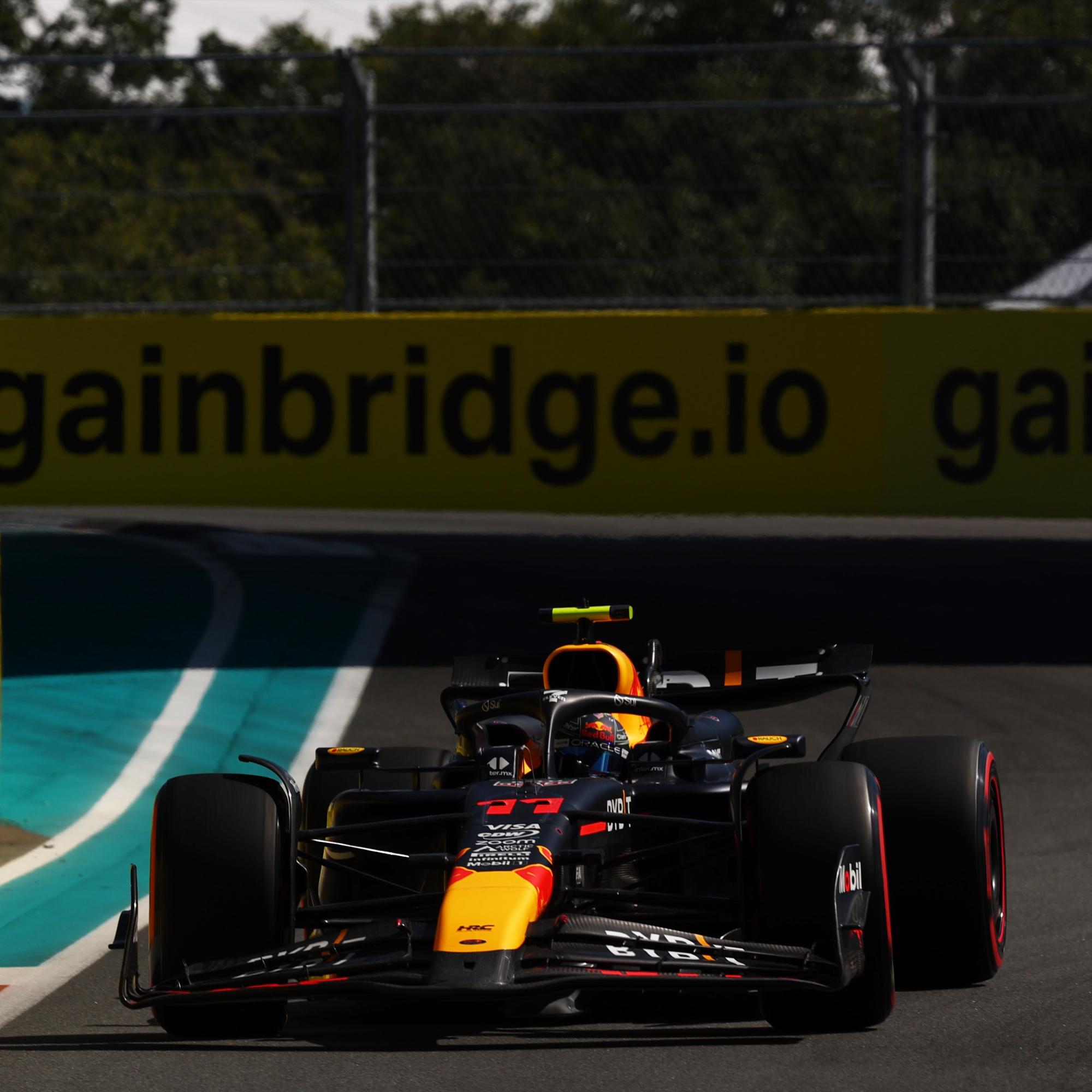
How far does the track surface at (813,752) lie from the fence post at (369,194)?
1.73 metres

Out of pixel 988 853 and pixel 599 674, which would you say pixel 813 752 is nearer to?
pixel 599 674

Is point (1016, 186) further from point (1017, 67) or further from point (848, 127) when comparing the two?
point (1017, 67)

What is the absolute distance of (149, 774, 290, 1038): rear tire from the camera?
5.45 m

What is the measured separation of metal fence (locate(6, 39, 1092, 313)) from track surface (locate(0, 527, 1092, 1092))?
1906 mm

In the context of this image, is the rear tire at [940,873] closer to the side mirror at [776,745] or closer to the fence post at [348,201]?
the side mirror at [776,745]

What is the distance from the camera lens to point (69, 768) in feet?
31.5

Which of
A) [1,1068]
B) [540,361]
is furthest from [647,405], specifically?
[1,1068]

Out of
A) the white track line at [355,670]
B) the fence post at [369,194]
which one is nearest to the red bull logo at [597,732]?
the white track line at [355,670]

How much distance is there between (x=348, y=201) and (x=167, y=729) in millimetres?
5491

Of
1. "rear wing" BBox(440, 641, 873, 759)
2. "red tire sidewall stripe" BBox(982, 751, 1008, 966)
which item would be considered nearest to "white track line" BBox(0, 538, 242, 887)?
"rear wing" BBox(440, 641, 873, 759)

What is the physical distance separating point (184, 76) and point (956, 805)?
11347 mm

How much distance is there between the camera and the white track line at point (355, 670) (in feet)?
32.7

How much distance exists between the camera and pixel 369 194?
1462cm

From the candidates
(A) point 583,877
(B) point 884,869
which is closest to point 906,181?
(A) point 583,877
